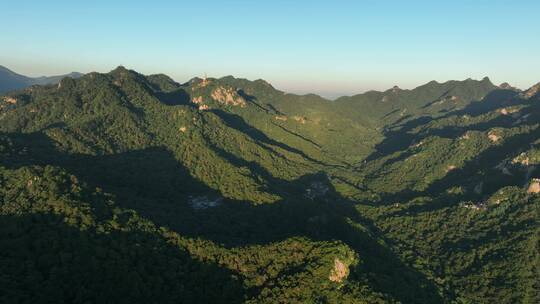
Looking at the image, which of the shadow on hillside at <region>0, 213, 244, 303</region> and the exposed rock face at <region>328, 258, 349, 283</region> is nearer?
the shadow on hillside at <region>0, 213, 244, 303</region>

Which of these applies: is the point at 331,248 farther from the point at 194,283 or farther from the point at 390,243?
the point at 390,243

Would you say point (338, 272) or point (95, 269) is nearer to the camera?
point (95, 269)

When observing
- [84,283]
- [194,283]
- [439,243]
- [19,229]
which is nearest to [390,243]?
[439,243]

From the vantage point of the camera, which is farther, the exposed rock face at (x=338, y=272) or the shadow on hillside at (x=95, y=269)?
the exposed rock face at (x=338, y=272)
